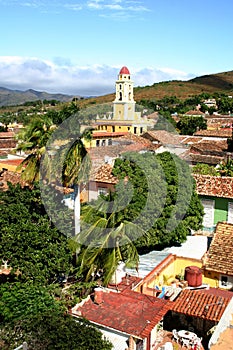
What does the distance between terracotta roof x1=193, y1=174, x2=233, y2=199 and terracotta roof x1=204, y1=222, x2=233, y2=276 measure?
3213mm

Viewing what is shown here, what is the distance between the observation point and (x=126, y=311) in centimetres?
946

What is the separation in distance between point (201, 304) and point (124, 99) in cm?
3614

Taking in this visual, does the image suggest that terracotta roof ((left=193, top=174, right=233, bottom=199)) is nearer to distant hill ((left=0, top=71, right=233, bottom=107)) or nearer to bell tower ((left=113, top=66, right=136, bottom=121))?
bell tower ((left=113, top=66, right=136, bottom=121))

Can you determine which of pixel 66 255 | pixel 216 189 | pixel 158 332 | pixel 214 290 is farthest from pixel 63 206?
pixel 216 189

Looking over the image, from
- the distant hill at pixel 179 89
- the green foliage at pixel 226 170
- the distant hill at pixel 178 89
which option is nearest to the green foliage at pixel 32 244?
the green foliage at pixel 226 170

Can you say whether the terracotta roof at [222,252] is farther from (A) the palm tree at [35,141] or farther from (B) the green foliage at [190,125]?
(B) the green foliage at [190,125]

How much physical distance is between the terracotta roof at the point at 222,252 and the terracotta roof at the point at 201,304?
1.49 m

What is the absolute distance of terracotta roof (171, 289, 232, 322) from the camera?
33.4ft

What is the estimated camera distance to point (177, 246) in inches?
585

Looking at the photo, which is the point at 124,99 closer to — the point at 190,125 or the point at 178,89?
the point at 190,125

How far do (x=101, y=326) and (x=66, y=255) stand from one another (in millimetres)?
2555

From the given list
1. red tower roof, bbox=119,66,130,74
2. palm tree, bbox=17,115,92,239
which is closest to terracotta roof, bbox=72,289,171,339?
palm tree, bbox=17,115,92,239

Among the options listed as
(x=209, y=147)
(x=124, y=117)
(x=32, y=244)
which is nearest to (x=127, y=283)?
(x=32, y=244)

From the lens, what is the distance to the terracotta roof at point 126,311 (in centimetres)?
884
